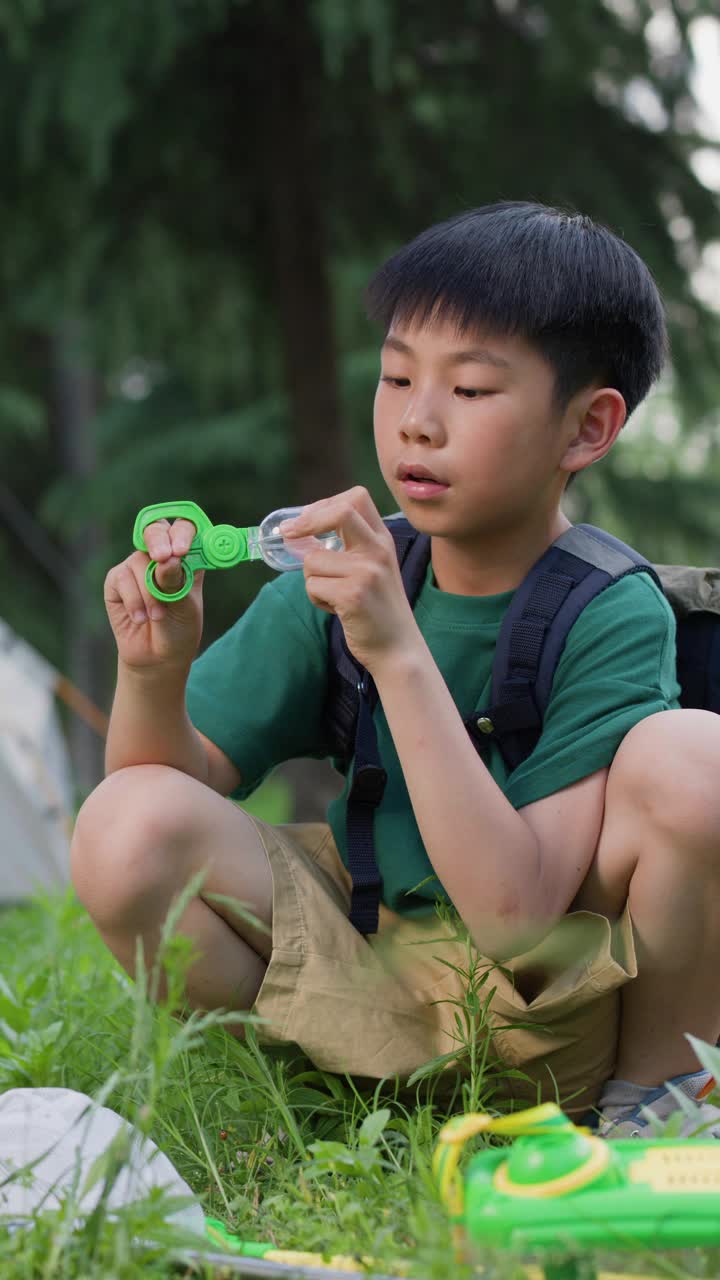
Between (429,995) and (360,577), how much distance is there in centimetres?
58

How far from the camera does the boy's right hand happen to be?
162cm

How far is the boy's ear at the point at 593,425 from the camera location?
1.78m

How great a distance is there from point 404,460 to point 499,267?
11.2 inches

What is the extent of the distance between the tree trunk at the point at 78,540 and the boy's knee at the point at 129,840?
198 inches

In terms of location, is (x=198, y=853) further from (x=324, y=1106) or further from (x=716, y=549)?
(x=716, y=549)

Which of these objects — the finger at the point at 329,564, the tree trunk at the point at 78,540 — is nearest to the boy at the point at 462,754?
the finger at the point at 329,564

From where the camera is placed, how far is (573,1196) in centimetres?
107

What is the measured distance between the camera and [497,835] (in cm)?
148

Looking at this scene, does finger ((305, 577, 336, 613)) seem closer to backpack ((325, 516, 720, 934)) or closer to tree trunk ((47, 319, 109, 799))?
backpack ((325, 516, 720, 934))

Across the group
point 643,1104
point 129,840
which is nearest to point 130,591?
point 129,840

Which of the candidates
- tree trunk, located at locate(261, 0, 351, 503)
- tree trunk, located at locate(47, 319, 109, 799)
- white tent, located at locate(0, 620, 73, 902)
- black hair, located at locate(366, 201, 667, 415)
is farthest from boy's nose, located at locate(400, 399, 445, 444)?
tree trunk, located at locate(47, 319, 109, 799)

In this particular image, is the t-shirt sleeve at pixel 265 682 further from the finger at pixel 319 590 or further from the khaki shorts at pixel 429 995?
the finger at pixel 319 590

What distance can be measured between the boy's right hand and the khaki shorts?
29cm

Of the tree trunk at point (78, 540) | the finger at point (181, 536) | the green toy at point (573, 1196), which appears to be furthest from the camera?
the tree trunk at point (78, 540)
